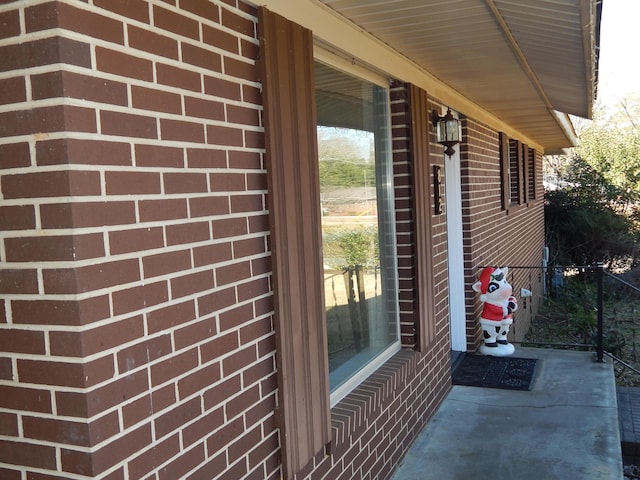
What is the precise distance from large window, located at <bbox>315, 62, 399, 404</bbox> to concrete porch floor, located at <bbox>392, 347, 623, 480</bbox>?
2.59ft

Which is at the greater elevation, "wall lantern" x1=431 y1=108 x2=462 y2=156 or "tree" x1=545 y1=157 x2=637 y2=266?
"wall lantern" x1=431 y1=108 x2=462 y2=156

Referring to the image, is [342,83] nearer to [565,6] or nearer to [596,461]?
[565,6]

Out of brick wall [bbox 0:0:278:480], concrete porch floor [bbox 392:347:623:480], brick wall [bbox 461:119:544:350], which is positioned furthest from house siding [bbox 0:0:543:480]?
brick wall [bbox 461:119:544:350]

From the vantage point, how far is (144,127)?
177 cm

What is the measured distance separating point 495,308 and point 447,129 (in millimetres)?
2146

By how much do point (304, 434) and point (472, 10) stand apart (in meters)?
2.33

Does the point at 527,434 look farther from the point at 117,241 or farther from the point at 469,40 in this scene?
the point at 117,241

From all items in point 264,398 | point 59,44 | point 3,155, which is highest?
point 59,44

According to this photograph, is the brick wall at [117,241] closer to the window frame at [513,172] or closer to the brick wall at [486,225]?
the brick wall at [486,225]

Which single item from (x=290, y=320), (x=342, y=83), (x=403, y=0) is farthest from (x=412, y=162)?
(x=290, y=320)

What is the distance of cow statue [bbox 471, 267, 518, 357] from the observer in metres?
6.04

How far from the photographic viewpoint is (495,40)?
3.83 meters

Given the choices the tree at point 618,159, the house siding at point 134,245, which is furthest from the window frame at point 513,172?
the tree at point 618,159

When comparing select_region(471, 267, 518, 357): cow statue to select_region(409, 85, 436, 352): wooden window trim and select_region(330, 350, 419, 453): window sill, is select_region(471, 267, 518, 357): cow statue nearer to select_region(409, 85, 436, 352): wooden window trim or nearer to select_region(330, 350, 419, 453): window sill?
select_region(409, 85, 436, 352): wooden window trim
